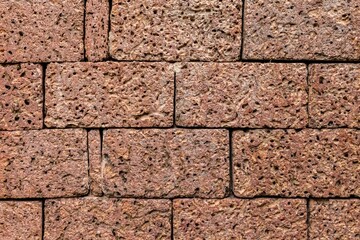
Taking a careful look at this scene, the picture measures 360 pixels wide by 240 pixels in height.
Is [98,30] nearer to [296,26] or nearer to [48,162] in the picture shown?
[48,162]

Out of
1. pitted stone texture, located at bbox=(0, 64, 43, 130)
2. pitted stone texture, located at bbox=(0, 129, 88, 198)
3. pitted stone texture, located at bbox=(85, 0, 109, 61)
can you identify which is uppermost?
pitted stone texture, located at bbox=(85, 0, 109, 61)

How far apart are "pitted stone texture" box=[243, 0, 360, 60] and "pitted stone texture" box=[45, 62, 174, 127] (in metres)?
0.68

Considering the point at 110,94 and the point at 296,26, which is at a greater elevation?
the point at 296,26

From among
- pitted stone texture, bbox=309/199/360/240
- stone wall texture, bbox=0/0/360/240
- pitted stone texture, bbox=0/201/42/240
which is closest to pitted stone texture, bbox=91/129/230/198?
stone wall texture, bbox=0/0/360/240

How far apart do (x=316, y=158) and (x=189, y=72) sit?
1.10 m

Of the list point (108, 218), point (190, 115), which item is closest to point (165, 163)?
point (190, 115)

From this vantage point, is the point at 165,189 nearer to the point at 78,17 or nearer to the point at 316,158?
the point at 316,158

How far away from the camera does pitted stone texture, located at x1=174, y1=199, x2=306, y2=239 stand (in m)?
4.07

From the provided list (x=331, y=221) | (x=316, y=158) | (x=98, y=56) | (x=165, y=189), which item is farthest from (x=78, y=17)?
(x=331, y=221)

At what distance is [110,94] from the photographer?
161 inches

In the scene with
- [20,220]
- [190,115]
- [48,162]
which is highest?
[190,115]

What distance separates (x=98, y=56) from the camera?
4102 mm

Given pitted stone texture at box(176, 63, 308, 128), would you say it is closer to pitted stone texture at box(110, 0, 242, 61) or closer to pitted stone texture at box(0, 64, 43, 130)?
pitted stone texture at box(110, 0, 242, 61)

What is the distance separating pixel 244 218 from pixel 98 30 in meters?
1.72
